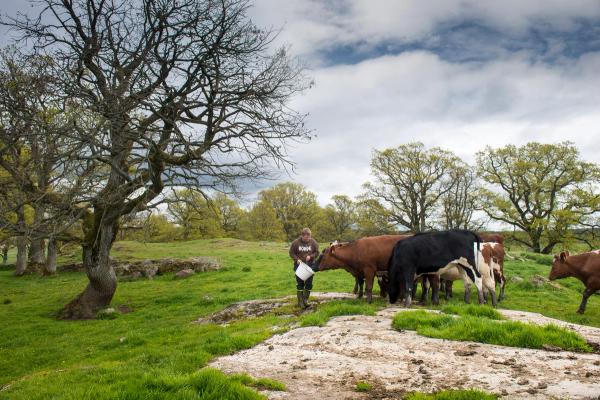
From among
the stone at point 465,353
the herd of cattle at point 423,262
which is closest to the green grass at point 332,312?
the herd of cattle at point 423,262

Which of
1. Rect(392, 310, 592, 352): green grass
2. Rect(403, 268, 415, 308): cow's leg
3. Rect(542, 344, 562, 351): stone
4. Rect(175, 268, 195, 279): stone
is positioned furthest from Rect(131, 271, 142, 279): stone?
Rect(542, 344, 562, 351): stone

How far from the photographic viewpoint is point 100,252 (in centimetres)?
1825

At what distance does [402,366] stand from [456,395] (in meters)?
1.48

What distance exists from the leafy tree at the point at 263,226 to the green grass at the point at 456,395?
2384 inches

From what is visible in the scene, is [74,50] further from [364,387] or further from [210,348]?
[364,387]

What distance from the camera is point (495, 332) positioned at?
770 centimetres

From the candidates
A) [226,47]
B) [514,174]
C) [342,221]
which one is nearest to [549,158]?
[514,174]

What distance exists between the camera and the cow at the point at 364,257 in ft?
43.7

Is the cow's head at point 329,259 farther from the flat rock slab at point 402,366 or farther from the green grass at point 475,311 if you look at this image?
the flat rock slab at point 402,366

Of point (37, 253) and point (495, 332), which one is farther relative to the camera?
point (37, 253)

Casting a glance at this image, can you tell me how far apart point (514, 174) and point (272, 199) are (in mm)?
38162

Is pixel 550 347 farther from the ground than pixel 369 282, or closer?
closer

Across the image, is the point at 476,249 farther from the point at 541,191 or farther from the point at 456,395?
the point at 541,191

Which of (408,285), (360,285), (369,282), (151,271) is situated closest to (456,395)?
(408,285)
